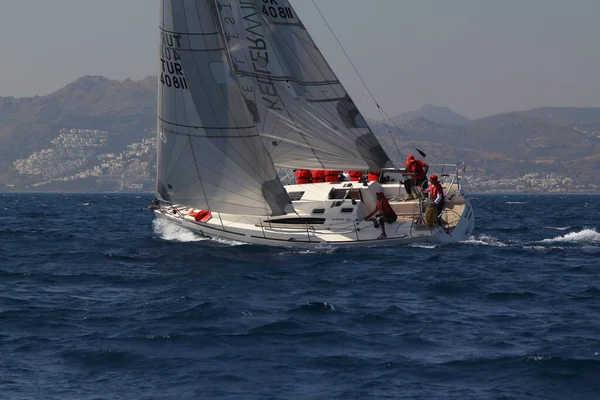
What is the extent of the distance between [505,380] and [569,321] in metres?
4.20

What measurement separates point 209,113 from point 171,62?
202cm

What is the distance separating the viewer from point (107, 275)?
22.3 meters

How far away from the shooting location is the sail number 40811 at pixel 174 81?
Result: 89.0ft

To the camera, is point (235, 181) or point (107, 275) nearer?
point (107, 275)

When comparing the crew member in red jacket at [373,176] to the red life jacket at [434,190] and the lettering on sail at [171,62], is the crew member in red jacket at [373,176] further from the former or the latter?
the lettering on sail at [171,62]

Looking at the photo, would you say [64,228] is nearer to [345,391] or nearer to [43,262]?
[43,262]

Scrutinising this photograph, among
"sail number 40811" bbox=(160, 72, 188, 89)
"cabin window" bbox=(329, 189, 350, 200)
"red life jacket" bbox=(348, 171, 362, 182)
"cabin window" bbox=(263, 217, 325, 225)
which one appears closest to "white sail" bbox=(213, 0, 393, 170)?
"red life jacket" bbox=(348, 171, 362, 182)

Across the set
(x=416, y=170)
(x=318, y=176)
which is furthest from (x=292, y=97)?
(x=416, y=170)

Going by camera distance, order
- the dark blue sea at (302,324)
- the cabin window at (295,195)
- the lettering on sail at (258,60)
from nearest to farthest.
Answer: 1. the dark blue sea at (302,324)
2. the cabin window at (295,195)
3. the lettering on sail at (258,60)

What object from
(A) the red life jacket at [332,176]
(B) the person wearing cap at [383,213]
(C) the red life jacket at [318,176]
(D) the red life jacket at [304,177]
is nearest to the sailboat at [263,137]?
(B) the person wearing cap at [383,213]

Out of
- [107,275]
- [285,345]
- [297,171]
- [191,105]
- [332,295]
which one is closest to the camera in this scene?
[285,345]

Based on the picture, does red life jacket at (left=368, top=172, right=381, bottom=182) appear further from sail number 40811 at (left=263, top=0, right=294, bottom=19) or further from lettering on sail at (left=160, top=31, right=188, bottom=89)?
lettering on sail at (left=160, top=31, right=188, bottom=89)

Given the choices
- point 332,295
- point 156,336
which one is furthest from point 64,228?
point 156,336

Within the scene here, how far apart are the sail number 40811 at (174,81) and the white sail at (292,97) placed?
3.60 meters
